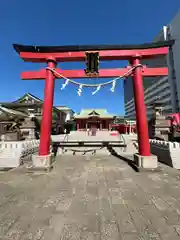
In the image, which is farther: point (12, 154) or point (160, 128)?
point (160, 128)

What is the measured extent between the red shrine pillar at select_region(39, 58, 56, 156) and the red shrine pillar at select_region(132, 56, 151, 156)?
12.1 ft

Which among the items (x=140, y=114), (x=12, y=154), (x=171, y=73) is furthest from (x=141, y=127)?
(x=171, y=73)

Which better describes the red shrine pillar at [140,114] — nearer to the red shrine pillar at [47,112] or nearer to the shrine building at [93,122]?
the red shrine pillar at [47,112]

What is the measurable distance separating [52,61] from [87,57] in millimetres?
1586

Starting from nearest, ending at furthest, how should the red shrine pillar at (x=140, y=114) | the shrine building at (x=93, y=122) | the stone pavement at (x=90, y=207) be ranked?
1. the stone pavement at (x=90, y=207)
2. the red shrine pillar at (x=140, y=114)
3. the shrine building at (x=93, y=122)

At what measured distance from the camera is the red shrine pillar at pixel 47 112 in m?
5.77

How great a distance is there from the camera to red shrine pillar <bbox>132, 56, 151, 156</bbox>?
5.63m

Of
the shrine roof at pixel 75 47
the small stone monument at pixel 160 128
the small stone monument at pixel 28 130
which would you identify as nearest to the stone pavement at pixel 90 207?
the shrine roof at pixel 75 47

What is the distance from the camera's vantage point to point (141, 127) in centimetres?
575

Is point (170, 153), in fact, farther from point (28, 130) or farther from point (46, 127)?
point (28, 130)

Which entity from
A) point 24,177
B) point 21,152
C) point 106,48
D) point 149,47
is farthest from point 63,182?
point 149,47

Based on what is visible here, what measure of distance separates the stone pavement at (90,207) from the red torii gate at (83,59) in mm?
2012

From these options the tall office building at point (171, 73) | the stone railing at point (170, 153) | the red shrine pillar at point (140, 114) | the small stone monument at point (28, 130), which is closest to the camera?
the red shrine pillar at point (140, 114)

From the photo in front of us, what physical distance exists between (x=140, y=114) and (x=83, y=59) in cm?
359
